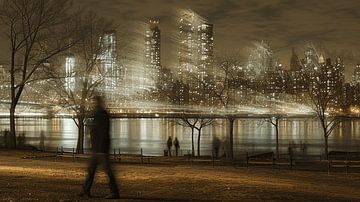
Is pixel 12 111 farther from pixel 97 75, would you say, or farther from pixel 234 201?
pixel 234 201

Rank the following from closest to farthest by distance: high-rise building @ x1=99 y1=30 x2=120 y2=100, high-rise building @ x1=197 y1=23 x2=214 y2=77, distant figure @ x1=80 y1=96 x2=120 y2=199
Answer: distant figure @ x1=80 y1=96 x2=120 y2=199 < high-rise building @ x1=99 y1=30 x2=120 y2=100 < high-rise building @ x1=197 y1=23 x2=214 y2=77

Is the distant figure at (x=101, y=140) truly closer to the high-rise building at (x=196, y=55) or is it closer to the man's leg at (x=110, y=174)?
the man's leg at (x=110, y=174)

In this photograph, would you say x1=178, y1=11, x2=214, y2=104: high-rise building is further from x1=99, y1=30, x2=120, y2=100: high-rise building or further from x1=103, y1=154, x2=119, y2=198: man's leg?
x1=103, y1=154, x2=119, y2=198: man's leg

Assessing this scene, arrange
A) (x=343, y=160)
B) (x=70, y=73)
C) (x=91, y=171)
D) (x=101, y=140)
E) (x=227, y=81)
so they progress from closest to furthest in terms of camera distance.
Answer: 1. (x=101, y=140)
2. (x=91, y=171)
3. (x=70, y=73)
4. (x=343, y=160)
5. (x=227, y=81)

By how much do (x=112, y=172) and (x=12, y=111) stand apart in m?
23.5

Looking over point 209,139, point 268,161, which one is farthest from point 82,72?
point 209,139

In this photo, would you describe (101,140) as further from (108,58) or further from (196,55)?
(196,55)

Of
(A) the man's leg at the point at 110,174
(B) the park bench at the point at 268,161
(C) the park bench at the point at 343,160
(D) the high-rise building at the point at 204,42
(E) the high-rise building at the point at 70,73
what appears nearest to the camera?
Answer: (A) the man's leg at the point at 110,174

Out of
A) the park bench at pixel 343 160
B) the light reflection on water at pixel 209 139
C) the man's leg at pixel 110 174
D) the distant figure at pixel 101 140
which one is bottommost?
the light reflection on water at pixel 209 139

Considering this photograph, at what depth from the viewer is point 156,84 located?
6188 cm

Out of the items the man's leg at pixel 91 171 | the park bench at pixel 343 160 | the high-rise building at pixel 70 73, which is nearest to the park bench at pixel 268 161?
the park bench at pixel 343 160

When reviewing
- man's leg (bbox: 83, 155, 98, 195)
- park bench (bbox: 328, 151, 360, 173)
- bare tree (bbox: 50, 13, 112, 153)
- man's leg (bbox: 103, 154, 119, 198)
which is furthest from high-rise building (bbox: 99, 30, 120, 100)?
man's leg (bbox: 103, 154, 119, 198)

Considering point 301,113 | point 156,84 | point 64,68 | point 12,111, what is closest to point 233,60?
point 64,68

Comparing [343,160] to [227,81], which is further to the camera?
[227,81]
